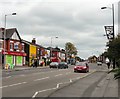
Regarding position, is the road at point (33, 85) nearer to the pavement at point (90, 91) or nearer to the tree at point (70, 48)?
the pavement at point (90, 91)

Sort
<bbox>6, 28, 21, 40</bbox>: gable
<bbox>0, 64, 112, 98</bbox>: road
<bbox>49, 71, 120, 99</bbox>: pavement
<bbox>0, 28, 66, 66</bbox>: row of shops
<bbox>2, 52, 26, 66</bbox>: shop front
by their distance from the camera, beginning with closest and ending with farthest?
<bbox>49, 71, 120, 99</bbox>: pavement → <bbox>0, 64, 112, 98</bbox>: road → <bbox>0, 28, 66, 66</bbox>: row of shops → <bbox>2, 52, 26, 66</bbox>: shop front → <bbox>6, 28, 21, 40</bbox>: gable

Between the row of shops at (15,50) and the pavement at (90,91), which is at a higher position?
the row of shops at (15,50)

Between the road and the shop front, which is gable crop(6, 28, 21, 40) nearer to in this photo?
the shop front

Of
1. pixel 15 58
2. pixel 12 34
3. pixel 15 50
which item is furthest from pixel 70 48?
pixel 12 34

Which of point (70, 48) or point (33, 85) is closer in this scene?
point (33, 85)

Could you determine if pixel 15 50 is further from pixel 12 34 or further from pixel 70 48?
pixel 70 48

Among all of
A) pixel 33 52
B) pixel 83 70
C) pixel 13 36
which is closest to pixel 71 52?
pixel 33 52

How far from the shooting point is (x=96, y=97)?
14812mm

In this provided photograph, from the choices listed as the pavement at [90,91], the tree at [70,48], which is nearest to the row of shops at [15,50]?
the pavement at [90,91]

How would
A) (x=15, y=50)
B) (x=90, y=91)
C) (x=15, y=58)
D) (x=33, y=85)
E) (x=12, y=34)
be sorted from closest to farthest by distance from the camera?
1. (x=90, y=91)
2. (x=33, y=85)
3. (x=12, y=34)
4. (x=15, y=58)
5. (x=15, y=50)

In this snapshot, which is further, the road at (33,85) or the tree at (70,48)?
the tree at (70,48)

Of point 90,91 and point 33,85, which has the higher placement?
point 33,85

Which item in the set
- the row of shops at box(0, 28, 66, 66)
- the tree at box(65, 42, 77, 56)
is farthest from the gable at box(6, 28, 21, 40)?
the tree at box(65, 42, 77, 56)

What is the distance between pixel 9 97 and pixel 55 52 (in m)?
136
